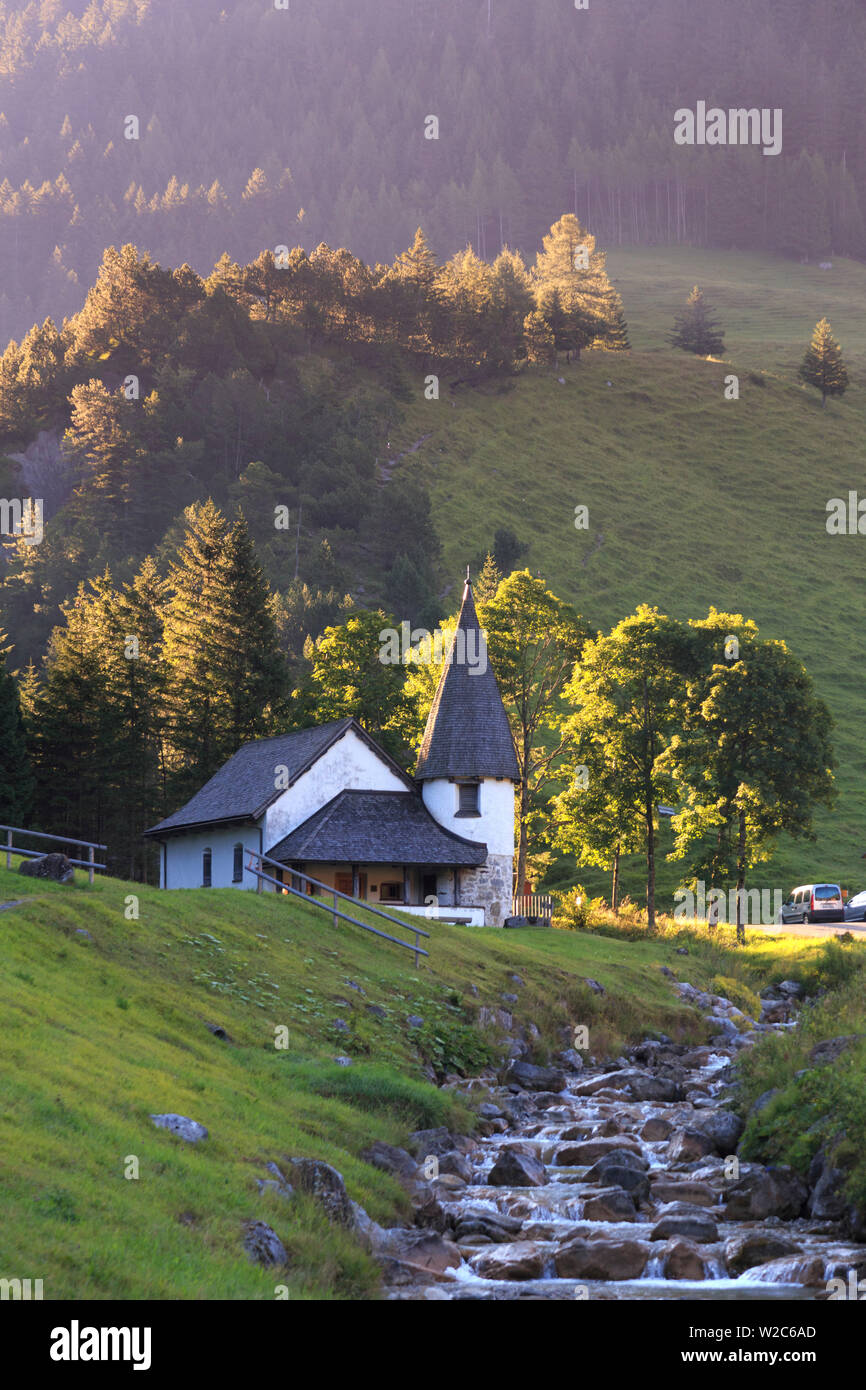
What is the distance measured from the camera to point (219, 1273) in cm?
1454

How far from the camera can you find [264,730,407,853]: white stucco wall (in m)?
49.9

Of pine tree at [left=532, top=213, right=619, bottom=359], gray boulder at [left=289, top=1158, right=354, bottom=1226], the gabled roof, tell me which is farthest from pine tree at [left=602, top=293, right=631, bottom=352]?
gray boulder at [left=289, top=1158, right=354, bottom=1226]

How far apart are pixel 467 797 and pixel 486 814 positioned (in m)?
1.09

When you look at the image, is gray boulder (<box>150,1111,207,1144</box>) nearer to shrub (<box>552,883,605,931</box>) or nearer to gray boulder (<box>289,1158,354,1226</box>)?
gray boulder (<box>289,1158,354,1226</box>)

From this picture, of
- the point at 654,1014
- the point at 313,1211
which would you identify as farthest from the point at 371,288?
the point at 313,1211

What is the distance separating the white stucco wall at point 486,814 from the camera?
51438mm

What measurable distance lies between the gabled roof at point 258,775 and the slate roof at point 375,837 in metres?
1.60

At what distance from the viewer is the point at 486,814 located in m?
51.6

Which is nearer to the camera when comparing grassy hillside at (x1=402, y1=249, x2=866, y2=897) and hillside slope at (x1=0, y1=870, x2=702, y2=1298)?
hillside slope at (x1=0, y1=870, x2=702, y2=1298)

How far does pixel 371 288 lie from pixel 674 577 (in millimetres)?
47270

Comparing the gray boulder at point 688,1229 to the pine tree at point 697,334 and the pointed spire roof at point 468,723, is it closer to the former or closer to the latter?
the pointed spire roof at point 468,723

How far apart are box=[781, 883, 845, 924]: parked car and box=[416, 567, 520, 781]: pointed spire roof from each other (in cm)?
1609

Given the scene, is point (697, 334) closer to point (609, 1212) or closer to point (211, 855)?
point (211, 855)

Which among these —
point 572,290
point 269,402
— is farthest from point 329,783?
point 572,290
